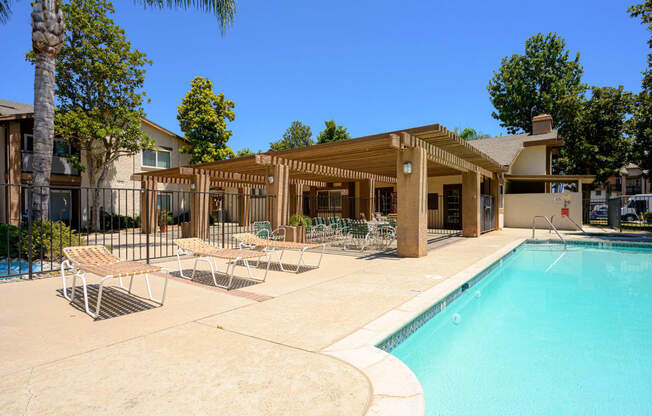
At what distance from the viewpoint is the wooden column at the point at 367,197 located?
18.2 metres

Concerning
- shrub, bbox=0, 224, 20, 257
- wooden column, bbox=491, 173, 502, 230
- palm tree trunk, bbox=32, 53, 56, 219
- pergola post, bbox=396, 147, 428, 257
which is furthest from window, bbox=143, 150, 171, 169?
→ wooden column, bbox=491, 173, 502, 230

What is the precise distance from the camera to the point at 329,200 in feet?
73.4

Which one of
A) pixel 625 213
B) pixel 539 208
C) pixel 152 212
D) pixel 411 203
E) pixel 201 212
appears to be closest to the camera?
pixel 411 203

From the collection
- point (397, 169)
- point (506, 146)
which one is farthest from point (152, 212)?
point (506, 146)

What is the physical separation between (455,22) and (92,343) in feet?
55.5

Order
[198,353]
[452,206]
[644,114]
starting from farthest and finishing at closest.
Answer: [452,206]
[644,114]
[198,353]

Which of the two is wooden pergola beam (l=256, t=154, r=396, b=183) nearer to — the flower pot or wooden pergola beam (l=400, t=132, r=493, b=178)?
the flower pot

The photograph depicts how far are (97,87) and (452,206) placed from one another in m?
19.1

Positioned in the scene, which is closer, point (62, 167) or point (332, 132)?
point (62, 167)

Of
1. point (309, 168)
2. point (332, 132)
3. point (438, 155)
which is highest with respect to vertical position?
point (332, 132)

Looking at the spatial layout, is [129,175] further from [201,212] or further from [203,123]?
[201,212]

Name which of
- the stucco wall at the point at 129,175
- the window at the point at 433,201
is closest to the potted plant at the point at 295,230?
the stucco wall at the point at 129,175

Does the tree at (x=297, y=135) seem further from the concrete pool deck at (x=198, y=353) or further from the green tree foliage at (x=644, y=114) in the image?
the concrete pool deck at (x=198, y=353)

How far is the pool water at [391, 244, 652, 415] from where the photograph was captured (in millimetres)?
2844
